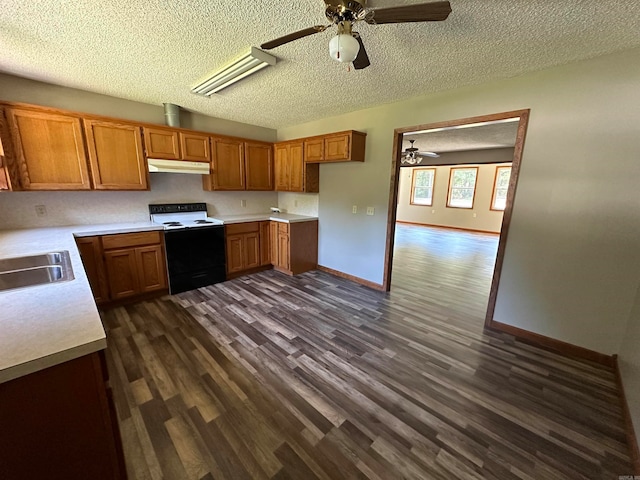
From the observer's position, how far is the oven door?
3.34 meters

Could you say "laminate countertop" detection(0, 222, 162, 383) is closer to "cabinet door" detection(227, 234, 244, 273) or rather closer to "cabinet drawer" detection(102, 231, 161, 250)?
"cabinet drawer" detection(102, 231, 161, 250)

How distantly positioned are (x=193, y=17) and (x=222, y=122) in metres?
2.61

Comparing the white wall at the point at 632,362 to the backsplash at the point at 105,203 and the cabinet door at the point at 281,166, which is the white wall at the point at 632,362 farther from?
the backsplash at the point at 105,203

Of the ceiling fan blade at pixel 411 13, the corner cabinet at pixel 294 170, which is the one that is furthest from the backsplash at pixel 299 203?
the ceiling fan blade at pixel 411 13

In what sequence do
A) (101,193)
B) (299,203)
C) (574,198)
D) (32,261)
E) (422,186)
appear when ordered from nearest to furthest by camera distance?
(32,261)
(574,198)
(101,193)
(299,203)
(422,186)

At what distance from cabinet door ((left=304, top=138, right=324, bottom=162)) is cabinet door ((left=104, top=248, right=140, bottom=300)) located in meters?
2.66

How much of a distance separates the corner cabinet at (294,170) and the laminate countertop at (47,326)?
3061mm

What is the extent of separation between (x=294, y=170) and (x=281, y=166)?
1.13ft

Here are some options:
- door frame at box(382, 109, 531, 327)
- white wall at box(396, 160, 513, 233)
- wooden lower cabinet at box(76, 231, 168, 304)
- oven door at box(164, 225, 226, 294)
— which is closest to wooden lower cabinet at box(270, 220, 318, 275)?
oven door at box(164, 225, 226, 294)

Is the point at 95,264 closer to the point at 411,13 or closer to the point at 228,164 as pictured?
the point at 228,164

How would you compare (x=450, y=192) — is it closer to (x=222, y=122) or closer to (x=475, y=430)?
(x=222, y=122)


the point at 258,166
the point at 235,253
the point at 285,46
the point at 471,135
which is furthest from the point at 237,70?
the point at 471,135

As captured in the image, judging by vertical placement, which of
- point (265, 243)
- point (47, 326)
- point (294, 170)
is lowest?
point (265, 243)

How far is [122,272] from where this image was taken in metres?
3.02
